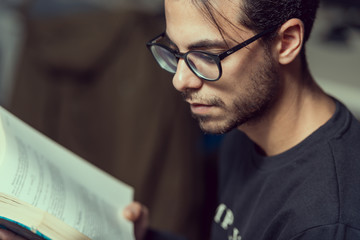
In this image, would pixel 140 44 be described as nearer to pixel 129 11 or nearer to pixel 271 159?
pixel 129 11

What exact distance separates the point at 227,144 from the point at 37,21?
Result: 1.19m

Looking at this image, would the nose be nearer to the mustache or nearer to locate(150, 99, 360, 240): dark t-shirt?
the mustache

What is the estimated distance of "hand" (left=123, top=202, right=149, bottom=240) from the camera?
45.6 inches

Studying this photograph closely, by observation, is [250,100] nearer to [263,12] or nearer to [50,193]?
[263,12]

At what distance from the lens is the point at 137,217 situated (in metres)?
1.18

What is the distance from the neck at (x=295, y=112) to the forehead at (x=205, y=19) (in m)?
0.17

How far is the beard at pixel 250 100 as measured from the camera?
0.97 meters

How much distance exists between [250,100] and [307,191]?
214mm

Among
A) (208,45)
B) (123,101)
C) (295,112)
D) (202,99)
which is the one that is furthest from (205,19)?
(123,101)

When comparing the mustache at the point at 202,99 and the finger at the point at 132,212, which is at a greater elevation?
the mustache at the point at 202,99

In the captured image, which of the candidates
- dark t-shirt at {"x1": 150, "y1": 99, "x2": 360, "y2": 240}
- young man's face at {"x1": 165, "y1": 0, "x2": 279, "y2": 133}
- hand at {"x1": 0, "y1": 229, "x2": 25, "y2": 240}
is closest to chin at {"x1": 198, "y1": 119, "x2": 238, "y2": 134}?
young man's face at {"x1": 165, "y1": 0, "x2": 279, "y2": 133}

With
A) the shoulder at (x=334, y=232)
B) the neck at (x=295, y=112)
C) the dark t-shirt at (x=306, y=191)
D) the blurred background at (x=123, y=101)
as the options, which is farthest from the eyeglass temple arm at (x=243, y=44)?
the blurred background at (x=123, y=101)

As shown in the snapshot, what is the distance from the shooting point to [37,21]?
6.84 ft

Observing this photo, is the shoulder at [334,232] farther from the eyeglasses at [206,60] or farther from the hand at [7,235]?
the hand at [7,235]
